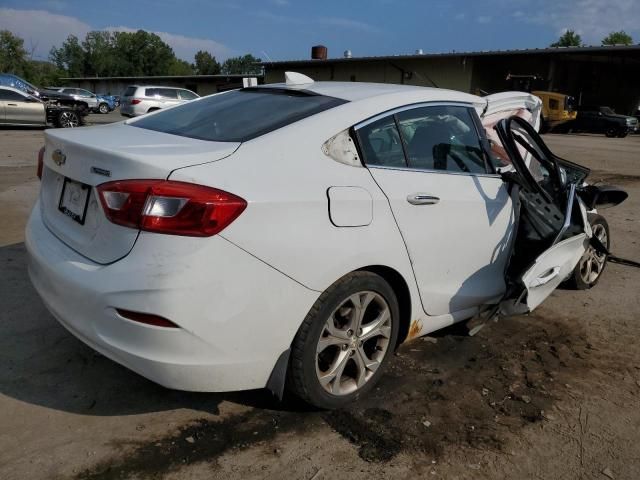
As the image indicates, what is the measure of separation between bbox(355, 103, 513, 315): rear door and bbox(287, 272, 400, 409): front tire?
0.91 ft

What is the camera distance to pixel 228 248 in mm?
2232

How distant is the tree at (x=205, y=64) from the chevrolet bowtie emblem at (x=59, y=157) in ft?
421

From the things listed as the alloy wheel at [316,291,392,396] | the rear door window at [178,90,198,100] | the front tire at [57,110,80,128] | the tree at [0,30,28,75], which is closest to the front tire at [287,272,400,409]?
the alloy wheel at [316,291,392,396]

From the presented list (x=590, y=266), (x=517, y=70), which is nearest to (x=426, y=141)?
(x=590, y=266)

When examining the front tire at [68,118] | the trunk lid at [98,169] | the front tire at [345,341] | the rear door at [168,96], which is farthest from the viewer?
the rear door at [168,96]

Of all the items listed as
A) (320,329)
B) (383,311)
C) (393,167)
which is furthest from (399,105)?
(320,329)

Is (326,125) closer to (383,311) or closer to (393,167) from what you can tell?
(393,167)

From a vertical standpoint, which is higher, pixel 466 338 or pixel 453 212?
pixel 453 212

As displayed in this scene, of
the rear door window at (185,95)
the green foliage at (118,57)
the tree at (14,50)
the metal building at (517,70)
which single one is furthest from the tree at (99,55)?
the rear door window at (185,95)

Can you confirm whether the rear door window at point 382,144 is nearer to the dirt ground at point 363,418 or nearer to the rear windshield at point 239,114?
the rear windshield at point 239,114

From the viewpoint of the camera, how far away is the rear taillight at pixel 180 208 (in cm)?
220

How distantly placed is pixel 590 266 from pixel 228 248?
12.7ft

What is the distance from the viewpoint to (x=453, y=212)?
10.2ft

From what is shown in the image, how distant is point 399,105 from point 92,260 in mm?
1780
